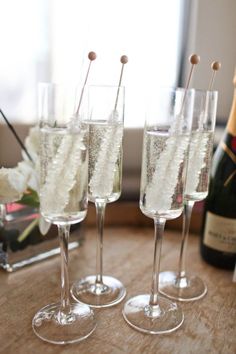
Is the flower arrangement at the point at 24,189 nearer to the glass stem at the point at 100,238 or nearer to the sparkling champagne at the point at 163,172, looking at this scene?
the glass stem at the point at 100,238

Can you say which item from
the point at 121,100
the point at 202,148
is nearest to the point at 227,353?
the point at 202,148

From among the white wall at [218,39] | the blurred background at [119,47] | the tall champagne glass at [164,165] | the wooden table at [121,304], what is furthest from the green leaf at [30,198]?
the white wall at [218,39]

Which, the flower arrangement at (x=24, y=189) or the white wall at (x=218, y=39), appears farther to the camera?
the white wall at (x=218, y=39)

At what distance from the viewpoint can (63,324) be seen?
646 mm

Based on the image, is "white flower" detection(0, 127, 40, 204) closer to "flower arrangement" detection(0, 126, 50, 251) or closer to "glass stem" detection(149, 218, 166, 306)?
"flower arrangement" detection(0, 126, 50, 251)

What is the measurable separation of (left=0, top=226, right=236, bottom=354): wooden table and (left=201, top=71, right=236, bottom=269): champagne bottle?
38mm

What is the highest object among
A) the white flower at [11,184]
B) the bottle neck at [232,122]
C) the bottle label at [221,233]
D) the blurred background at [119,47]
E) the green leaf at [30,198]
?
the blurred background at [119,47]

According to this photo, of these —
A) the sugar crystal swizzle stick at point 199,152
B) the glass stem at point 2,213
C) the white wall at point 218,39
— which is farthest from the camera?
the white wall at point 218,39

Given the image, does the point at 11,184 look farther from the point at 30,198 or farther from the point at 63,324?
the point at 63,324

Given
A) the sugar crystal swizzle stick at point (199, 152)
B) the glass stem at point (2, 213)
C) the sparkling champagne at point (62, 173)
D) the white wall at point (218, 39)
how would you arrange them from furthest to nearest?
the white wall at point (218, 39) → the glass stem at point (2, 213) → the sugar crystal swizzle stick at point (199, 152) → the sparkling champagne at point (62, 173)

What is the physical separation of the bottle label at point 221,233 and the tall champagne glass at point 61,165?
0.36m

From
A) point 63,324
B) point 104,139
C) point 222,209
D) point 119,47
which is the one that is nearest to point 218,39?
point 119,47

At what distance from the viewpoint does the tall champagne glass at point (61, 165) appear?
0.57 meters

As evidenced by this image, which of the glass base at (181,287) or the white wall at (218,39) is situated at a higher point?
the white wall at (218,39)
